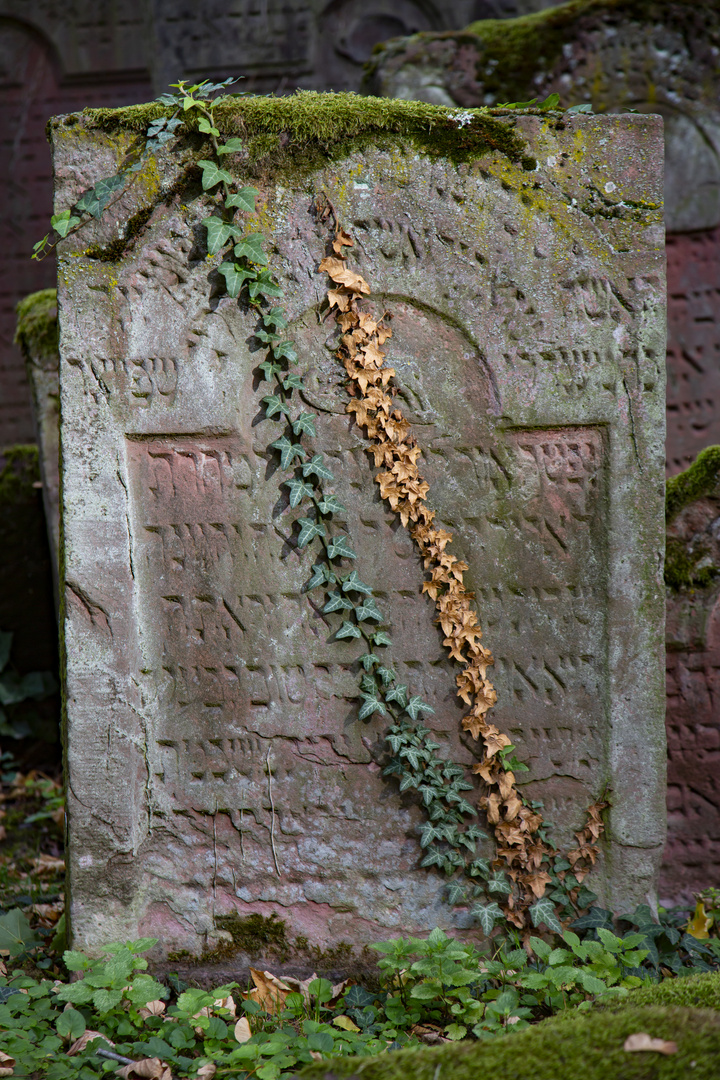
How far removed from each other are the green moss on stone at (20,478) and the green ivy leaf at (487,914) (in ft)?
9.44

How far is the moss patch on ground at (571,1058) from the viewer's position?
1553 mm

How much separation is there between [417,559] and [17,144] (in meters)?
6.12

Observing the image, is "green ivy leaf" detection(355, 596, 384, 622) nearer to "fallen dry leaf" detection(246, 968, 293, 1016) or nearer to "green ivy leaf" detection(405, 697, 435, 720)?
"green ivy leaf" detection(405, 697, 435, 720)

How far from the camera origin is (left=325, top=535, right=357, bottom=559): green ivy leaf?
8.27 ft

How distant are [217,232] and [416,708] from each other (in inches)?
60.1

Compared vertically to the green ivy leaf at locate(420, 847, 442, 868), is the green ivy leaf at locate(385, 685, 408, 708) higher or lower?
higher

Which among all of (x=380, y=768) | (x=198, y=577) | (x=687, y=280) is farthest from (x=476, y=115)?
(x=687, y=280)

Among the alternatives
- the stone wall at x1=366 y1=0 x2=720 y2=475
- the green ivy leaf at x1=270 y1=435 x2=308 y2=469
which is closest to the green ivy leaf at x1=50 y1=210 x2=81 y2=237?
the green ivy leaf at x1=270 y1=435 x2=308 y2=469

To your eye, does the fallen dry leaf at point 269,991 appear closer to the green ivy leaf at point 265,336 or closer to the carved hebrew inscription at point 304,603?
the carved hebrew inscription at point 304,603

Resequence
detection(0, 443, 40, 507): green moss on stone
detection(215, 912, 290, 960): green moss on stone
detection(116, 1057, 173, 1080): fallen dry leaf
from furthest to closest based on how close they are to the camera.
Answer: detection(0, 443, 40, 507): green moss on stone, detection(215, 912, 290, 960): green moss on stone, detection(116, 1057, 173, 1080): fallen dry leaf

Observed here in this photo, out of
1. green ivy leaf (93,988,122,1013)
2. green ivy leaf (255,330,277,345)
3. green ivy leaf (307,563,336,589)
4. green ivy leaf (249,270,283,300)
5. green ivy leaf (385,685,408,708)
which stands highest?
green ivy leaf (249,270,283,300)

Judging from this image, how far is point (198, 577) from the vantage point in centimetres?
255

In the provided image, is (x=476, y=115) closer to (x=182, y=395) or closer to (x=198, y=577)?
(x=182, y=395)

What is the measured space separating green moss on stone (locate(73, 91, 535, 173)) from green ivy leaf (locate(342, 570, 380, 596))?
1.06 meters
